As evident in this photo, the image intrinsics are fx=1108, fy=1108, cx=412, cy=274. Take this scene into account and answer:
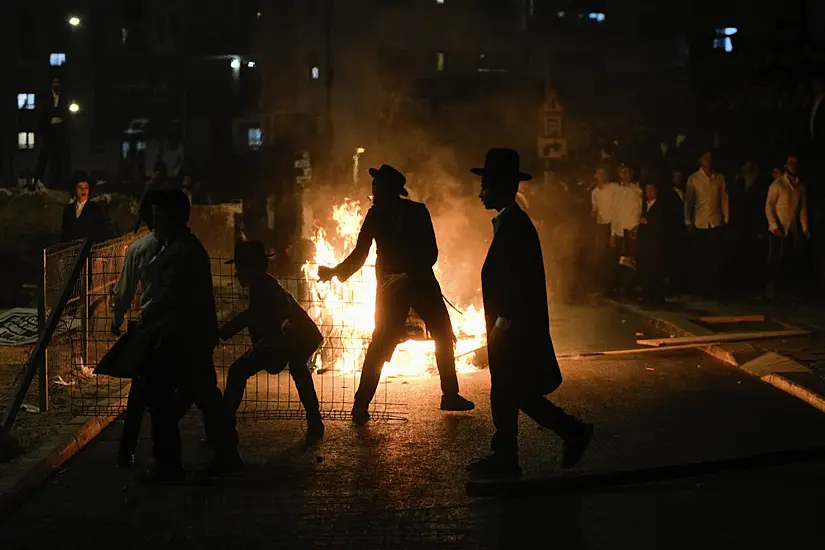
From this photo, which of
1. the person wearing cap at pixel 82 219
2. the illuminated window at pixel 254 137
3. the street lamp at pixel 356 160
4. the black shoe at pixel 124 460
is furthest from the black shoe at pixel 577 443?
the illuminated window at pixel 254 137

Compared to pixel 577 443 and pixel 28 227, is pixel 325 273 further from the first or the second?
pixel 28 227

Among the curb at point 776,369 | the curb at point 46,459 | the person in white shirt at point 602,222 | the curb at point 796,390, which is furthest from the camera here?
the person in white shirt at point 602,222

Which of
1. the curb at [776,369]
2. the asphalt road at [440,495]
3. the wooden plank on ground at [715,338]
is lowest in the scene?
the asphalt road at [440,495]

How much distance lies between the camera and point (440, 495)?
21.5ft

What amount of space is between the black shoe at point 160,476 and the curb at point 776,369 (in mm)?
5178

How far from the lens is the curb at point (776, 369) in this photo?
9320mm

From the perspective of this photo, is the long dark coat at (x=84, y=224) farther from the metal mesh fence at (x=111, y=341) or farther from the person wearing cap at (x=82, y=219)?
the metal mesh fence at (x=111, y=341)

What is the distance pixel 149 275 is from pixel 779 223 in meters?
11.6

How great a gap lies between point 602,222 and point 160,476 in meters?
11.2

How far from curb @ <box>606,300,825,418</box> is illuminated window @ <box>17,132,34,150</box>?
142 ft

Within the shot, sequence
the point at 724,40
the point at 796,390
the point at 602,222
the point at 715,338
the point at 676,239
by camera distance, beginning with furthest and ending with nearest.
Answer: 1. the point at 724,40
2. the point at 676,239
3. the point at 602,222
4. the point at 715,338
5. the point at 796,390

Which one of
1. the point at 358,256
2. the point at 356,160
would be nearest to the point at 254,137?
the point at 356,160

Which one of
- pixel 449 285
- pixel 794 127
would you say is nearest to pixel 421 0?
pixel 794 127

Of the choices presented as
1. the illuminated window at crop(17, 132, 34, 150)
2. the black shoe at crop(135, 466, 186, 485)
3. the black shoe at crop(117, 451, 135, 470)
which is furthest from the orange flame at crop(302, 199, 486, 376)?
the illuminated window at crop(17, 132, 34, 150)
